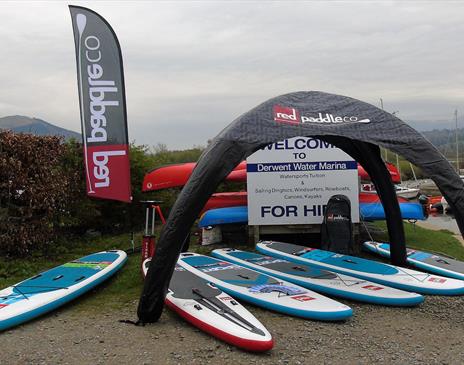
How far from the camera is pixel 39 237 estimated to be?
830 cm

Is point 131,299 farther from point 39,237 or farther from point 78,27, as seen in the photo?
point 78,27

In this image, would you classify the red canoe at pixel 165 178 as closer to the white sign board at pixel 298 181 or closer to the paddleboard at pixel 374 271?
the white sign board at pixel 298 181

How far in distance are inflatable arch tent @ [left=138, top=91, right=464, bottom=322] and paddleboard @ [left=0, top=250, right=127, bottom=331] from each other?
1.24 m

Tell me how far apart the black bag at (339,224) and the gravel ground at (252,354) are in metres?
2.79

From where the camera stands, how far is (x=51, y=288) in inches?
231

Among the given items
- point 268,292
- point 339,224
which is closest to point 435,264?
point 339,224

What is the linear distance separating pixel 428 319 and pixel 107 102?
231 inches

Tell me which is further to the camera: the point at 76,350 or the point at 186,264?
the point at 186,264

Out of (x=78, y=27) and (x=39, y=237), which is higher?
(x=78, y=27)

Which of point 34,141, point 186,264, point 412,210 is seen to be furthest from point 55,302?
point 412,210

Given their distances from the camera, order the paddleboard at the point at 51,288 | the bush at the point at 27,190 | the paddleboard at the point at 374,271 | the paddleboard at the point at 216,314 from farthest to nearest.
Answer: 1. the bush at the point at 27,190
2. the paddleboard at the point at 374,271
3. the paddleboard at the point at 51,288
4. the paddleboard at the point at 216,314

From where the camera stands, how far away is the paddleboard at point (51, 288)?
508 centimetres

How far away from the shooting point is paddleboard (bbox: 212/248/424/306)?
5.67 meters

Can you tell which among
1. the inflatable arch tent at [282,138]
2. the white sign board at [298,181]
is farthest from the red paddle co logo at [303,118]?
the white sign board at [298,181]
